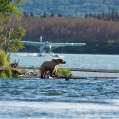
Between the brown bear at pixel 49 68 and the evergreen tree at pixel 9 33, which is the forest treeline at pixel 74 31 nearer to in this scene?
the evergreen tree at pixel 9 33

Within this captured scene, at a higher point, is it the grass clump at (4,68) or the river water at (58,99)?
the grass clump at (4,68)

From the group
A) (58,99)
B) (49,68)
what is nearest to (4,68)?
(49,68)

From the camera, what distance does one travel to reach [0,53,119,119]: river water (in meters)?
21.8

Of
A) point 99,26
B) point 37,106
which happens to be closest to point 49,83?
point 37,106

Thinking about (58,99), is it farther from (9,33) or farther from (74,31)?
(74,31)

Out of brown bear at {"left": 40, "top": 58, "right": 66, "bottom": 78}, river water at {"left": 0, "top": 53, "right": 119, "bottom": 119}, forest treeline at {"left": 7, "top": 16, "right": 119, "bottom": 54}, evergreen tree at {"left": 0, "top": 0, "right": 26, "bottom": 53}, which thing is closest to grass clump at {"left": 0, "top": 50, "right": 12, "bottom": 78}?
brown bear at {"left": 40, "top": 58, "right": 66, "bottom": 78}

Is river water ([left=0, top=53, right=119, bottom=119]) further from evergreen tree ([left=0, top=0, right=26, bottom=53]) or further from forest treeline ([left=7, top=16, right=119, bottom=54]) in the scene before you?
forest treeline ([left=7, top=16, right=119, bottom=54])

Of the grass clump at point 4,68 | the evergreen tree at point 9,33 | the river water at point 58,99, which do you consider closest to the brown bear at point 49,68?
the grass clump at point 4,68

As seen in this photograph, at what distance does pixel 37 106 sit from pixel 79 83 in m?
10.8

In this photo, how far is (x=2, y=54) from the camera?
38.2m

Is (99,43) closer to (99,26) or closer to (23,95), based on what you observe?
(99,26)

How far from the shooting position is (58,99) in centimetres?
2598

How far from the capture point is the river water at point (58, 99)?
2177 centimetres

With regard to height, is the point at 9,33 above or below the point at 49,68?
above
